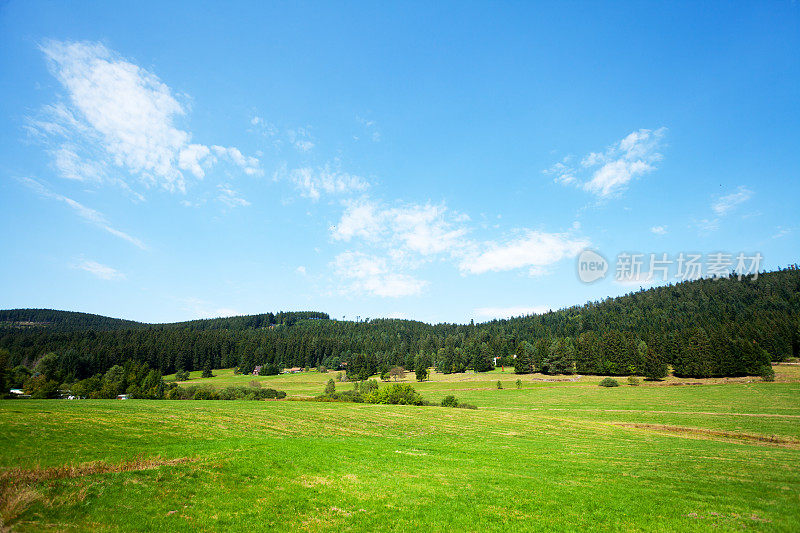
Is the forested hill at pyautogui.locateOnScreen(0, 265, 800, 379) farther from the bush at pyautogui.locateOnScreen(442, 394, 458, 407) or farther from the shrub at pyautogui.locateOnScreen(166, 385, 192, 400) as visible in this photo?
the bush at pyautogui.locateOnScreen(442, 394, 458, 407)

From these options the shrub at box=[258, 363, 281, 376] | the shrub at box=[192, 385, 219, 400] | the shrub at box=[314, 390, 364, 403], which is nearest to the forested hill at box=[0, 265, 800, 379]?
the shrub at box=[258, 363, 281, 376]

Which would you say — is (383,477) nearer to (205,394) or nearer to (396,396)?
(396,396)

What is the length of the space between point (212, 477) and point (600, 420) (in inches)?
2148

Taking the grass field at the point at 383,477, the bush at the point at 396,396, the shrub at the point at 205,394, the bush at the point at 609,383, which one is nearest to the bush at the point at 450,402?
the bush at the point at 396,396

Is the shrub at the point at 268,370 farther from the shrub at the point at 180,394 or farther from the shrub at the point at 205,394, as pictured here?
the shrub at the point at 205,394

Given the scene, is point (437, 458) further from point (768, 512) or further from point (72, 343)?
point (72, 343)

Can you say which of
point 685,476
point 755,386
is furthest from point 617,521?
point 755,386

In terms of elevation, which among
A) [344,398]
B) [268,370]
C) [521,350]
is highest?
[521,350]

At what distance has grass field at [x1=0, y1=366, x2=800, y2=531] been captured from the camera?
567 inches

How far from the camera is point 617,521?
15.0 meters

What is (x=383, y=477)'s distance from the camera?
68.8ft

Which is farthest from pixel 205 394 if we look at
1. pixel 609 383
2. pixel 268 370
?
pixel 609 383

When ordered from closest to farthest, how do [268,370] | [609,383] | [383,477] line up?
[383,477]
[609,383]
[268,370]

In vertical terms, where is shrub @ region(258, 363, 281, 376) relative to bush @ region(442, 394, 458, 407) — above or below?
below
